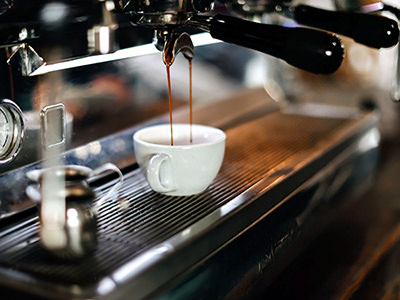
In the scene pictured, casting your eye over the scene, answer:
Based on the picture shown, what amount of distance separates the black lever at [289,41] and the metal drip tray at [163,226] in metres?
0.17

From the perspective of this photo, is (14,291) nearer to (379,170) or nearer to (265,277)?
(265,277)

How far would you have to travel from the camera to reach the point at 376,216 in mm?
925

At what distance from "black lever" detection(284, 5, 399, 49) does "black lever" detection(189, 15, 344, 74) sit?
0.16m

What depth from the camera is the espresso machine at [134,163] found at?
492mm

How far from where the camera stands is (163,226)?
563 mm

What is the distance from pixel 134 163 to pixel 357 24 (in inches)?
13.7

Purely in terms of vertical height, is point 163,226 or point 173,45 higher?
point 173,45

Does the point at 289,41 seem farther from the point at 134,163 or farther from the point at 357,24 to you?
the point at 134,163

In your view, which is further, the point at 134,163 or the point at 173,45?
the point at 134,163

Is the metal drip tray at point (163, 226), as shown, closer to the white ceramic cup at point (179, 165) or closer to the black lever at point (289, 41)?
the white ceramic cup at point (179, 165)

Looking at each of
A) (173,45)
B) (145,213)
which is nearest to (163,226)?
(145,213)

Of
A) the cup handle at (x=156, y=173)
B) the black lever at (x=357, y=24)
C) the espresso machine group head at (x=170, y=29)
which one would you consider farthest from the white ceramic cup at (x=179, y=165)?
the black lever at (x=357, y=24)

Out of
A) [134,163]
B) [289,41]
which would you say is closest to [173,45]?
[289,41]

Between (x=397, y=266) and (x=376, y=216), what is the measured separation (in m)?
Answer: 0.12
